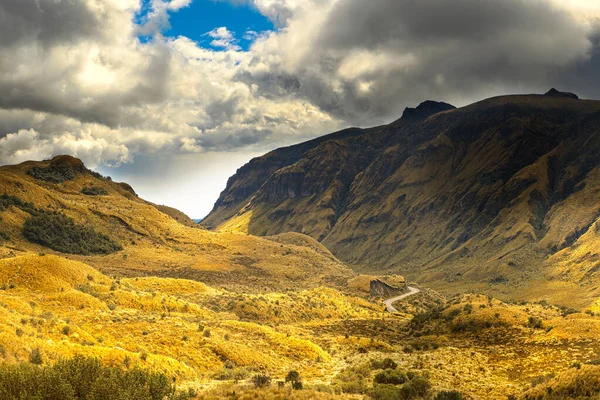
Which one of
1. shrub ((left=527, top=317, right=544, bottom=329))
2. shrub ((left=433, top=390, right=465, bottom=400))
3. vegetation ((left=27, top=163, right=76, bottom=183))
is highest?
vegetation ((left=27, top=163, right=76, bottom=183))

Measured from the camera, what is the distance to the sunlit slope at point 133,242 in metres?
79.7

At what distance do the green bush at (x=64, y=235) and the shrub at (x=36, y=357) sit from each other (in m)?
70.6

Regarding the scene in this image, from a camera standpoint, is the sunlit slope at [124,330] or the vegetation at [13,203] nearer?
the sunlit slope at [124,330]

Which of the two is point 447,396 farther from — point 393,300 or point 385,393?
point 393,300

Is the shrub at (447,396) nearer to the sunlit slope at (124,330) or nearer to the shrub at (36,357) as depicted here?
the sunlit slope at (124,330)

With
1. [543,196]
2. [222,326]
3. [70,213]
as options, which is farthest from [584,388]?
[543,196]

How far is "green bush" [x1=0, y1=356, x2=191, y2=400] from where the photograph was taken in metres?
12.8

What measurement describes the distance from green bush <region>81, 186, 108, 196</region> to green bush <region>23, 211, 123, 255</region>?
33544 mm

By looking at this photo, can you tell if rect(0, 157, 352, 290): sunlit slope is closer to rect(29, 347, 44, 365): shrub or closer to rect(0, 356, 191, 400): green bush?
rect(29, 347, 44, 365): shrub

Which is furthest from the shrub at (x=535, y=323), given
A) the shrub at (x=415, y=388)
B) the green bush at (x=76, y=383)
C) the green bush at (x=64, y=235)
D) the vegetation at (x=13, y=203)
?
the vegetation at (x=13, y=203)

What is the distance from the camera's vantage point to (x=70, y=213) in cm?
9450

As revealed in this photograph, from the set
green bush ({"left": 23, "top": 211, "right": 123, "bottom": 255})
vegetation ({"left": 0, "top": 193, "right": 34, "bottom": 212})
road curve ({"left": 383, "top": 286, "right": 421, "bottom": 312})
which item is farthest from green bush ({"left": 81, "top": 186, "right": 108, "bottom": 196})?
road curve ({"left": 383, "top": 286, "right": 421, "bottom": 312})

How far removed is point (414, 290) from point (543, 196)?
73203 mm

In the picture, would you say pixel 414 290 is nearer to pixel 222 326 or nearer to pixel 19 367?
pixel 222 326
